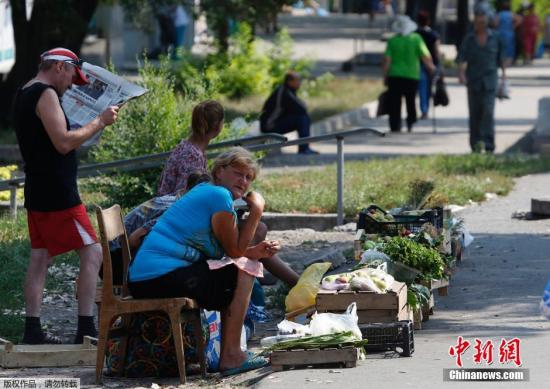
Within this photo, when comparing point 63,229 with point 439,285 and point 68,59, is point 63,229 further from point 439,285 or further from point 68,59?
point 439,285

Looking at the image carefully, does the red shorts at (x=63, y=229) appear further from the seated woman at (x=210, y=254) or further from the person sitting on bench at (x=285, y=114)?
the person sitting on bench at (x=285, y=114)

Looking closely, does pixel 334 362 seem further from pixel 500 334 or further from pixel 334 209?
pixel 334 209

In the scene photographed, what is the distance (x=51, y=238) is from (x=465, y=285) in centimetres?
330

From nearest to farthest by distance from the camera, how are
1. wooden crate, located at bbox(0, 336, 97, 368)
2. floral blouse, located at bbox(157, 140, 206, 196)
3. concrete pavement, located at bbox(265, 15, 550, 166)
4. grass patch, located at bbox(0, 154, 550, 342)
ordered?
1. wooden crate, located at bbox(0, 336, 97, 368)
2. floral blouse, located at bbox(157, 140, 206, 196)
3. grass patch, located at bbox(0, 154, 550, 342)
4. concrete pavement, located at bbox(265, 15, 550, 166)

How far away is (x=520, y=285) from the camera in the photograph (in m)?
10.0

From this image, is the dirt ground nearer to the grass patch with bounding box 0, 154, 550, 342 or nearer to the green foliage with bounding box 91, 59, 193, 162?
the grass patch with bounding box 0, 154, 550, 342

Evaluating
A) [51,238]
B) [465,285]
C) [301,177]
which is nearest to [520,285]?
[465,285]

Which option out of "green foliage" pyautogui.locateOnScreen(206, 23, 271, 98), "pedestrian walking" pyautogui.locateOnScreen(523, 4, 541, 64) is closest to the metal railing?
"green foliage" pyautogui.locateOnScreen(206, 23, 271, 98)

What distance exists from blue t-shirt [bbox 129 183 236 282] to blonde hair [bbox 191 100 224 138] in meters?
1.57

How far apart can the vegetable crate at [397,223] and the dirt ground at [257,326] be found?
2.80ft

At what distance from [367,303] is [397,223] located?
1615 mm

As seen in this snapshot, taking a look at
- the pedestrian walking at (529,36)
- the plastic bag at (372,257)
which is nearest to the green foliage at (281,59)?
the pedestrian walking at (529,36)

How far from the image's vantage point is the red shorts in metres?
8.09

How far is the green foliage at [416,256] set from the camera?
28.6 feet
